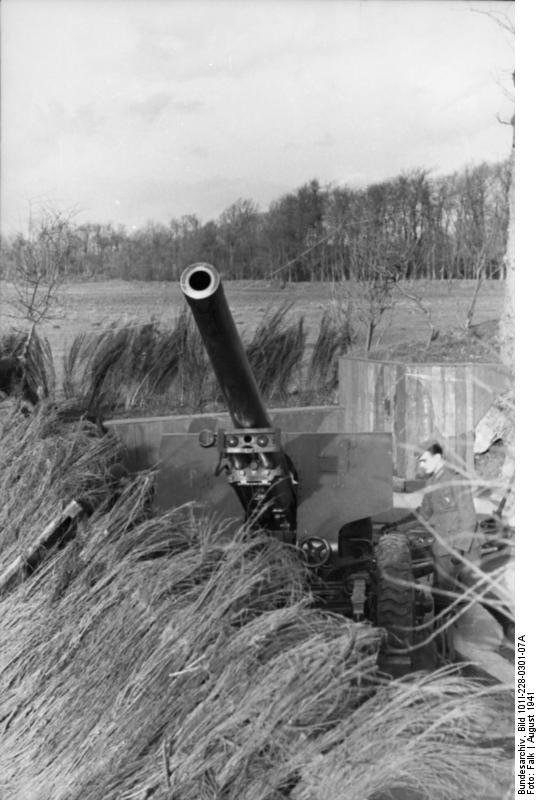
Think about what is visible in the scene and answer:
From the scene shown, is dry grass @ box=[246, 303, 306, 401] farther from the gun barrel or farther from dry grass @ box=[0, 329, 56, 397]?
the gun barrel

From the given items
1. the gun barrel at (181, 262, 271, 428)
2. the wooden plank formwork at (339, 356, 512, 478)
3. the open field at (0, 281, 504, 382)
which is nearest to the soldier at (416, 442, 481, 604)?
the gun barrel at (181, 262, 271, 428)

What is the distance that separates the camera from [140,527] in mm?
4160

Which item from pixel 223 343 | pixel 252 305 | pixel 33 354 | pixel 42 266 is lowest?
pixel 33 354

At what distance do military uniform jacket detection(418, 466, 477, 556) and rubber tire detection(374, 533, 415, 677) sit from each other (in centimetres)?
23

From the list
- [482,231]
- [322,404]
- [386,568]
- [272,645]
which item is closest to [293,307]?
[322,404]

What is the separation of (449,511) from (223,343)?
75.0 inches

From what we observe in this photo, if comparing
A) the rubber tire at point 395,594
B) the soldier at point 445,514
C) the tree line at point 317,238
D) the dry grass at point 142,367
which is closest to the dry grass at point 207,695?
the rubber tire at point 395,594

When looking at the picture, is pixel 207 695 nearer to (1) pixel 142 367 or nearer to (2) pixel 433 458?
(2) pixel 433 458

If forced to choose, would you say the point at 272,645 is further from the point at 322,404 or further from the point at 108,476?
the point at 322,404

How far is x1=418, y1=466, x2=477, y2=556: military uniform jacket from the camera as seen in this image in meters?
5.10

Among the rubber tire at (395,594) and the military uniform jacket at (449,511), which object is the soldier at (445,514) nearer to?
the military uniform jacket at (449,511)

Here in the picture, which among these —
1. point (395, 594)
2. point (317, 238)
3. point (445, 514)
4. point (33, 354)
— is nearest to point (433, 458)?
point (445, 514)

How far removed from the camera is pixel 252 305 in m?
12.8

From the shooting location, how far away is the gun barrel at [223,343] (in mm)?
3891
